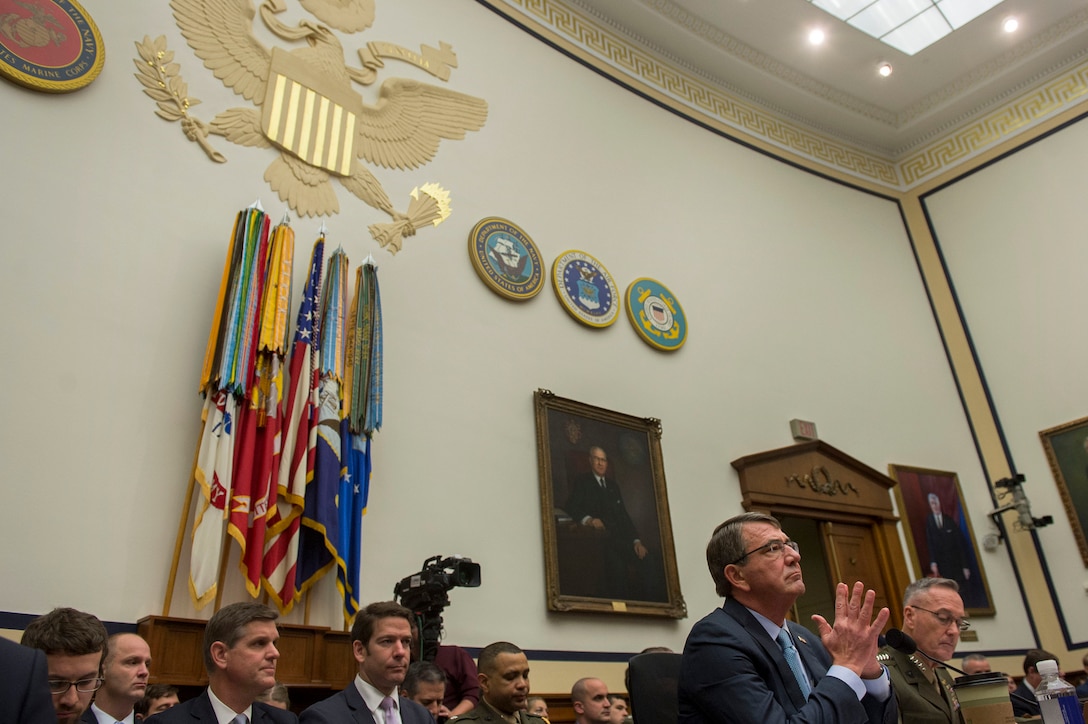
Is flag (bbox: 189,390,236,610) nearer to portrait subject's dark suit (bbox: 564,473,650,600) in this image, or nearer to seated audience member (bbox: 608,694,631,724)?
seated audience member (bbox: 608,694,631,724)

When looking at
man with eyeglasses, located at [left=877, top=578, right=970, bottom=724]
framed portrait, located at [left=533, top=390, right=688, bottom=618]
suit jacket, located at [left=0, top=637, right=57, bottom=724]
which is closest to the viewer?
suit jacket, located at [left=0, top=637, right=57, bottom=724]

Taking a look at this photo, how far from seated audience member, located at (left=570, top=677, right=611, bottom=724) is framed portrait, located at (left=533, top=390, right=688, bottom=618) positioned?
911mm

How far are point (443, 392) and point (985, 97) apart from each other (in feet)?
28.5

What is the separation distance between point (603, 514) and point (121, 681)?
3.75 metres

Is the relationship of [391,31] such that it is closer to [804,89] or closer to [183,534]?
[183,534]

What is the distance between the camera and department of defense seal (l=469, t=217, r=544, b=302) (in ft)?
20.5

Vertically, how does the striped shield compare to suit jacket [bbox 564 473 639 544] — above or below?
above

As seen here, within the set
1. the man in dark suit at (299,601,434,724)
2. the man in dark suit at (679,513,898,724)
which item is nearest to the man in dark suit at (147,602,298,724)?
the man in dark suit at (299,601,434,724)

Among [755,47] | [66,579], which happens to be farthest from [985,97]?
[66,579]

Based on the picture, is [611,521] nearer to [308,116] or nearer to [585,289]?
[585,289]

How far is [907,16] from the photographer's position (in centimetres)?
934

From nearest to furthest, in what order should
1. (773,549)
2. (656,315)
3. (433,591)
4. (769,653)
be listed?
(769,653)
(773,549)
(433,591)
(656,315)

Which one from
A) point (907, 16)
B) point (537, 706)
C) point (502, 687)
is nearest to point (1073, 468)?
point (907, 16)

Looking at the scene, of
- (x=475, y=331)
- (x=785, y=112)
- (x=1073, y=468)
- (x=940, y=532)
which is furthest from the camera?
(x=785, y=112)
